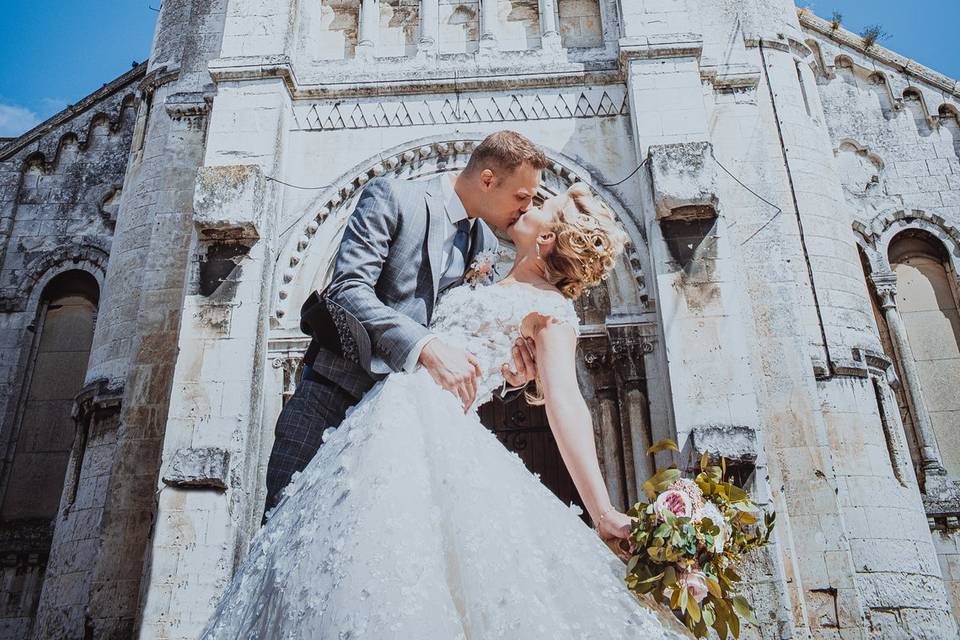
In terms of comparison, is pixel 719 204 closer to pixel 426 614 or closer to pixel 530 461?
pixel 530 461

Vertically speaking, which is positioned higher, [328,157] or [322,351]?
[328,157]

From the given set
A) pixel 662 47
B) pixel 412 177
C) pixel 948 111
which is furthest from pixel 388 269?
pixel 948 111

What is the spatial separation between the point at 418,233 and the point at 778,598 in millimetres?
4163

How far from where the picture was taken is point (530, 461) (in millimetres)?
7672

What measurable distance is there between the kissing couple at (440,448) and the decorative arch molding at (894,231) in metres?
8.78

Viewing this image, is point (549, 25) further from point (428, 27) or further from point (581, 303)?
point (581, 303)

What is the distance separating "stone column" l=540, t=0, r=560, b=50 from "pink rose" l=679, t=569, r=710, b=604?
685 cm

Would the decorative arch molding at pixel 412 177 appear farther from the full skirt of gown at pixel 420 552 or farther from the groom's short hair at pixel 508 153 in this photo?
the full skirt of gown at pixel 420 552

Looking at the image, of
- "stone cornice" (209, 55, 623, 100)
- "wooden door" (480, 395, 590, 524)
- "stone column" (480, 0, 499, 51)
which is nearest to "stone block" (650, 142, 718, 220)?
"stone cornice" (209, 55, 623, 100)

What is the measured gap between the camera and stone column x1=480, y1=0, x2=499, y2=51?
28.0 ft

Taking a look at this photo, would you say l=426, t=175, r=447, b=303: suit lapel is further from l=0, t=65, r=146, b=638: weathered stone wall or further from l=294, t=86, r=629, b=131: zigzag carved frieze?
l=0, t=65, r=146, b=638: weathered stone wall

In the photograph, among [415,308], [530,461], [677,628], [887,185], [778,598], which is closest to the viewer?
[677,628]

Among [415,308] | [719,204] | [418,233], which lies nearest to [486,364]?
[415,308]

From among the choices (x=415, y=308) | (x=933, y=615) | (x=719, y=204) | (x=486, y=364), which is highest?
(x=719, y=204)
